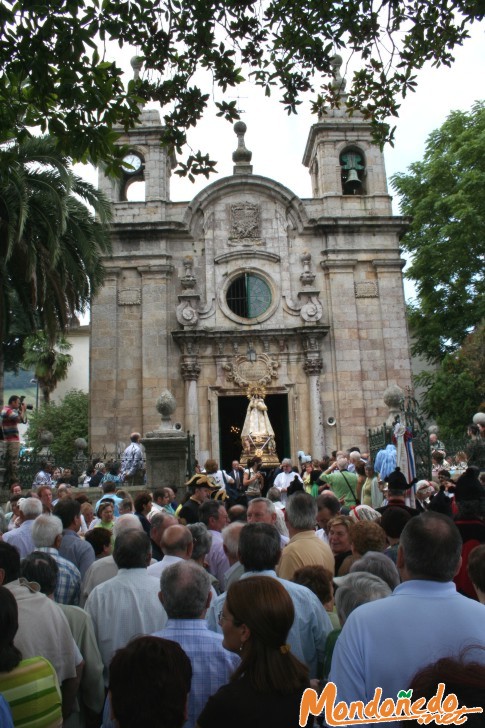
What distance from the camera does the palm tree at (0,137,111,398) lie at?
13.6 meters

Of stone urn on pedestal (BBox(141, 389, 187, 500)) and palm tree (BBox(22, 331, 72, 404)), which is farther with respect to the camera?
palm tree (BBox(22, 331, 72, 404))

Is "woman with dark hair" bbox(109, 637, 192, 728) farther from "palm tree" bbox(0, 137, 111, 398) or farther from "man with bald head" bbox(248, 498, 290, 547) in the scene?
"palm tree" bbox(0, 137, 111, 398)

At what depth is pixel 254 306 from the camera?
70.7ft

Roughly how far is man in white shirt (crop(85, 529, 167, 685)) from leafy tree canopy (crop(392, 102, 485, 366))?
22.6m

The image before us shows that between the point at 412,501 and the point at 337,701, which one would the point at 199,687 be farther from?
the point at 412,501

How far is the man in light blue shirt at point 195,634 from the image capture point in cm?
306

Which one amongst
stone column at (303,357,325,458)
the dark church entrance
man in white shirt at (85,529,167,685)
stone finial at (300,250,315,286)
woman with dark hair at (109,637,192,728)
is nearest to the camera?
woman with dark hair at (109,637,192,728)

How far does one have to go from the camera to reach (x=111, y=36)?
6574mm

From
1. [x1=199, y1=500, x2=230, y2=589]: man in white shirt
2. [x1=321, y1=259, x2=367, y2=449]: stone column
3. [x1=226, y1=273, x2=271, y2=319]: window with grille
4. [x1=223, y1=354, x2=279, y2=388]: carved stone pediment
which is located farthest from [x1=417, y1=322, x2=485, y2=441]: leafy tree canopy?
[x1=199, y1=500, x2=230, y2=589]: man in white shirt

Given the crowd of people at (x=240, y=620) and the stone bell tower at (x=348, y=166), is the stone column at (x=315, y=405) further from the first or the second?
the crowd of people at (x=240, y=620)

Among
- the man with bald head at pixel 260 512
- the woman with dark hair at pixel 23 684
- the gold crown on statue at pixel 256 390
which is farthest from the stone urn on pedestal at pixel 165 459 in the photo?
the woman with dark hair at pixel 23 684

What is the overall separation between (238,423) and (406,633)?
2117 cm

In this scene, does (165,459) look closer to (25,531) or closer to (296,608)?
(25,531)

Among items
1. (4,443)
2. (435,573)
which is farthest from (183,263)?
(435,573)
